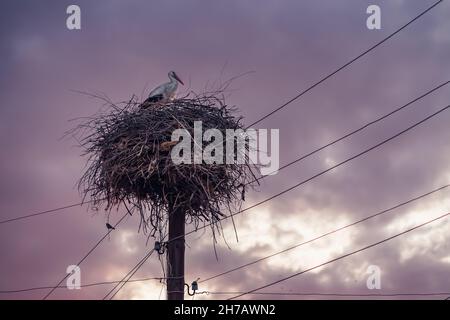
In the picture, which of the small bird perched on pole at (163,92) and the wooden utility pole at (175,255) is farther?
the small bird perched on pole at (163,92)

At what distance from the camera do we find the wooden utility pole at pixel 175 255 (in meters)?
7.84

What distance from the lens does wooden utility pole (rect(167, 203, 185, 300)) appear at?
25.7ft

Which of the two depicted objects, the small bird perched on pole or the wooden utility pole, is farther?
the small bird perched on pole

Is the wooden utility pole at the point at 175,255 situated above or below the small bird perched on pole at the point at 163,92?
below

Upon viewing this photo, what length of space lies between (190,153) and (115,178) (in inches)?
37.6

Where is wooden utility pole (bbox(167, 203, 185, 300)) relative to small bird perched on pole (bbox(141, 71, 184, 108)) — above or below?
below

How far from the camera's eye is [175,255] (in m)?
8.08

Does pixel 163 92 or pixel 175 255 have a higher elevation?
pixel 163 92

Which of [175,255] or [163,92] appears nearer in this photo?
[175,255]
